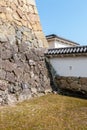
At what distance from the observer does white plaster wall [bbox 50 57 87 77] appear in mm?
10370

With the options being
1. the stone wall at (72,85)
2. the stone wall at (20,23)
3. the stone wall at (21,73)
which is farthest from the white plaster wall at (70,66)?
the stone wall at (20,23)

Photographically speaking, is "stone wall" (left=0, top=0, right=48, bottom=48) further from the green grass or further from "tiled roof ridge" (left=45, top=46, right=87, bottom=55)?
the green grass

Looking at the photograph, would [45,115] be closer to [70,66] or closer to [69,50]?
[70,66]

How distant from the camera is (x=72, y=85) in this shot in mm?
10734

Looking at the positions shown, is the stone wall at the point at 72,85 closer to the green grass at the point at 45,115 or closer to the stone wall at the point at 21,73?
the stone wall at the point at 21,73

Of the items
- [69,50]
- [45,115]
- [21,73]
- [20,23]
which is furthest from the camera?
[69,50]

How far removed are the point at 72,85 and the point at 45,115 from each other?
4.11 m

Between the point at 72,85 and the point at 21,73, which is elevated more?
the point at 21,73

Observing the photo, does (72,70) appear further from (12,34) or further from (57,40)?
(57,40)

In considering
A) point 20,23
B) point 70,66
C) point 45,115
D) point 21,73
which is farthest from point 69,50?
point 45,115

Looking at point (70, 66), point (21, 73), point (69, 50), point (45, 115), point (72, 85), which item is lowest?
point (45, 115)

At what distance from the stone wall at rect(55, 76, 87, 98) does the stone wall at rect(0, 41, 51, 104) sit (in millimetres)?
632

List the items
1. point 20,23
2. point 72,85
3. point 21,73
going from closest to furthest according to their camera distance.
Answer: point 21,73
point 20,23
point 72,85

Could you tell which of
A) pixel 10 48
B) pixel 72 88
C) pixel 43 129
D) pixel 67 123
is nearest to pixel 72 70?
pixel 72 88
